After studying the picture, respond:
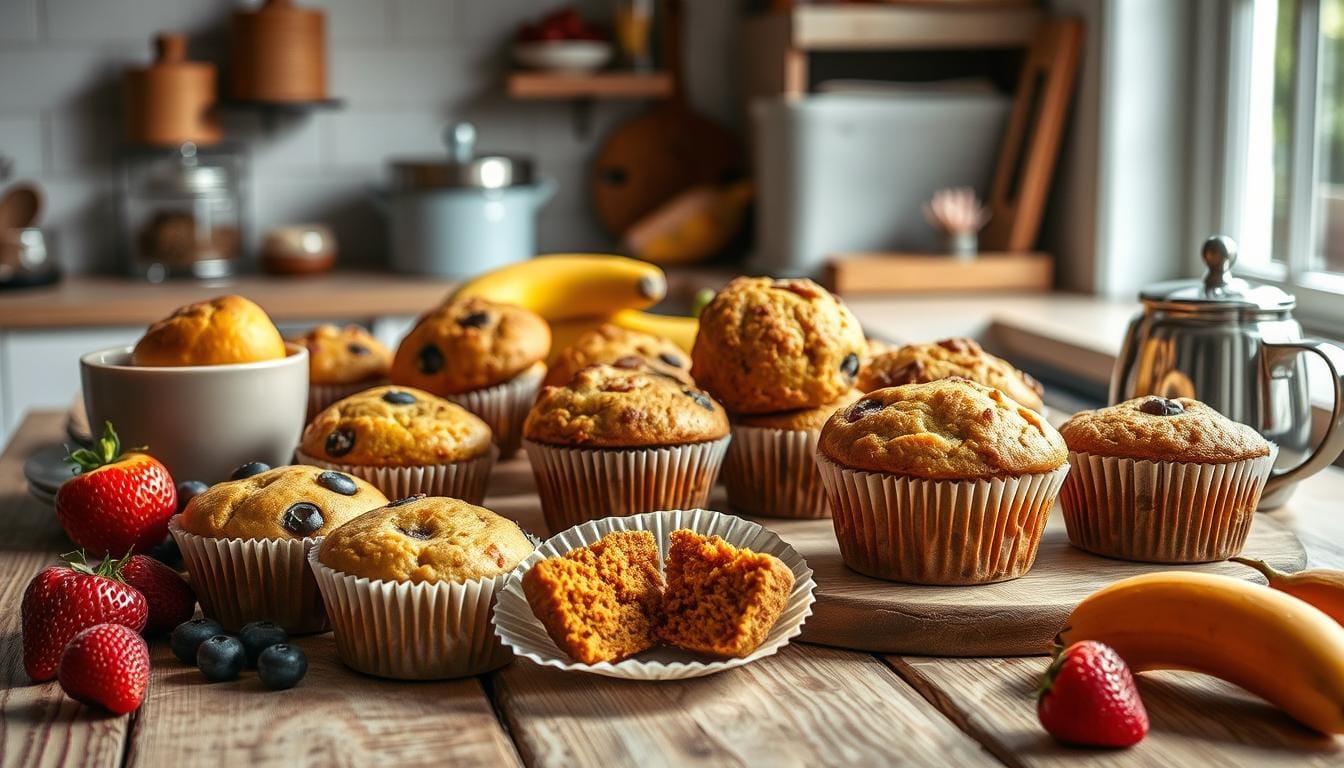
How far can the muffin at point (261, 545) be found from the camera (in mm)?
1039

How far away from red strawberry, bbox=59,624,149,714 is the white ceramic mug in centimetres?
40

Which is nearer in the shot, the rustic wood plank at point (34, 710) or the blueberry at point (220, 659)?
the rustic wood plank at point (34, 710)

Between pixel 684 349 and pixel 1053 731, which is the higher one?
pixel 684 349

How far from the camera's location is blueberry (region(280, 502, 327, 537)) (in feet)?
3.46

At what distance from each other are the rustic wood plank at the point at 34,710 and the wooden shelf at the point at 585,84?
2193 millimetres

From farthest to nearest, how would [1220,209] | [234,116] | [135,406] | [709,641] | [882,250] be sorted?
[234,116], [882,250], [1220,209], [135,406], [709,641]

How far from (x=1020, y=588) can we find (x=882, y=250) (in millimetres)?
2089

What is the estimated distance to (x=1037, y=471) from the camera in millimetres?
1087

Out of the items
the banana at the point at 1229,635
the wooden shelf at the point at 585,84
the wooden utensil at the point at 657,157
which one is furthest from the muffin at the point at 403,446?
the wooden utensil at the point at 657,157

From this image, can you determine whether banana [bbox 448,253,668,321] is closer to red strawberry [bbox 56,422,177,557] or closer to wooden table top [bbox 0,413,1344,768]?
red strawberry [bbox 56,422,177,557]

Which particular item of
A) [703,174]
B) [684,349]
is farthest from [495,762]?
[703,174]

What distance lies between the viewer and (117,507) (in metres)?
1.14

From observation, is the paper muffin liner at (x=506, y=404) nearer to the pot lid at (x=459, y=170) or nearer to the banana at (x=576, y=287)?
the banana at (x=576, y=287)

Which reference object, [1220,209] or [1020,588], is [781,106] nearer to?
[1220,209]
